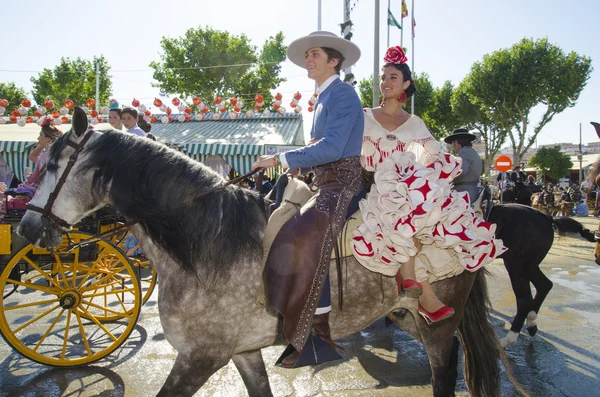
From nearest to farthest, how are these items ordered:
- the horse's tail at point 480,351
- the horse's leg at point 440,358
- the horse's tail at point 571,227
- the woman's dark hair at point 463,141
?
the horse's leg at point 440,358 → the horse's tail at point 480,351 → the horse's tail at point 571,227 → the woman's dark hair at point 463,141

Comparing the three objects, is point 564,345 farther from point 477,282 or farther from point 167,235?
point 167,235

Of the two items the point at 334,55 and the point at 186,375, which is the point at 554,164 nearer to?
the point at 334,55

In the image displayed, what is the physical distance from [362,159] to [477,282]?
1423 mm

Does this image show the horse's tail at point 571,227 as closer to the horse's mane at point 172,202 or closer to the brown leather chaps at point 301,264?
the brown leather chaps at point 301,264

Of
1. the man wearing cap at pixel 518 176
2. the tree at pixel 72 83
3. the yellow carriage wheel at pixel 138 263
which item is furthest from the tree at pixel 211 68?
the yellow carriage wheel at pixel 138 263

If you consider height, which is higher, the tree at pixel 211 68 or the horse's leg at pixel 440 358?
the tree at pixel 211 68

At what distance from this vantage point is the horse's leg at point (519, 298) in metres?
4.68

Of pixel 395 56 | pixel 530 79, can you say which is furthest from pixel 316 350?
pixel 530 79

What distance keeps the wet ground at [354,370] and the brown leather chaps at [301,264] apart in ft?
5.34

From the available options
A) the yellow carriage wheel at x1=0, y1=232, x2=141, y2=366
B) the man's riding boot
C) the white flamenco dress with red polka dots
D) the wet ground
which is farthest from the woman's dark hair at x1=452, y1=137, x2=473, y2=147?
the yellow carriage wheel at x1=0, y1=232, x2=141, y2=366

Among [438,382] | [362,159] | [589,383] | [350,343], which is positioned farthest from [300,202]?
[589,383]

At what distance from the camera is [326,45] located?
101 inches

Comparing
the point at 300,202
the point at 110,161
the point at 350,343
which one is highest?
the point at 110,161

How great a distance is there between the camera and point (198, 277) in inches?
88.0
